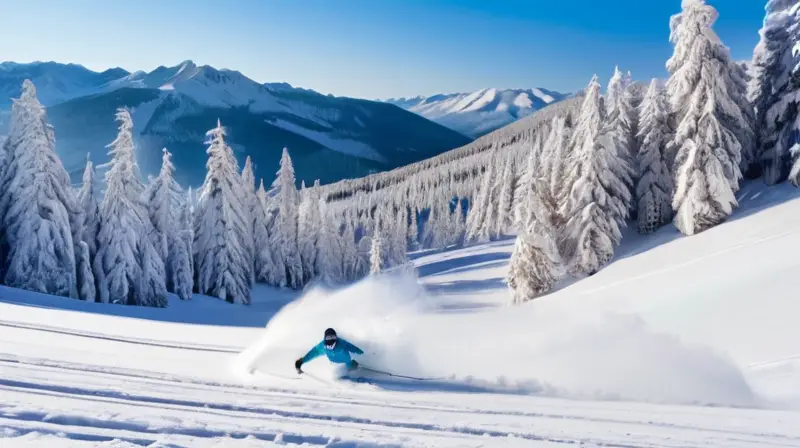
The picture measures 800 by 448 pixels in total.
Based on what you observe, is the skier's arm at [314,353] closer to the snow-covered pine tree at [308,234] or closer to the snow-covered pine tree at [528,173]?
the snow-covered pine tree at [528,173]

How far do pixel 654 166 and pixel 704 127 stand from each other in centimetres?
355

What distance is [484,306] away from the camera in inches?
1389

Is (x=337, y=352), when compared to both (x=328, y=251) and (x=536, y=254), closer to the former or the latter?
(x=536, y=254)

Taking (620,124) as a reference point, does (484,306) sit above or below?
below

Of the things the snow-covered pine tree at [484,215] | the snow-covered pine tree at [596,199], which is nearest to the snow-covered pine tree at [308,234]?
the snow-covered pine tree at [596,199]

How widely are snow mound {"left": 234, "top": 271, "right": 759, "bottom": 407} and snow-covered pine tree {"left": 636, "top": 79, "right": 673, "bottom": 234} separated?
17688 mm

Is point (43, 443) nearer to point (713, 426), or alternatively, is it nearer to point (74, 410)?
point (74, 410)

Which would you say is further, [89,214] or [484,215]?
[484,215]

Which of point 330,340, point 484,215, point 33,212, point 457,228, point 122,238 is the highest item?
point 484,215

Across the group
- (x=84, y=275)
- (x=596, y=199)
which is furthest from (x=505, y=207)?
(x=84, y=275)

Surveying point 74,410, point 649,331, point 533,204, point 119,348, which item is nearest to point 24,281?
point 119,348

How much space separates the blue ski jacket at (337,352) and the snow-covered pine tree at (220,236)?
A: 29.4 meters

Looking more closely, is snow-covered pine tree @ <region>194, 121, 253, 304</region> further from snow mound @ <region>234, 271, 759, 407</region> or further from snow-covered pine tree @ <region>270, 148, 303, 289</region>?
snow mound @ <region>234, 271, 759, 407</region>

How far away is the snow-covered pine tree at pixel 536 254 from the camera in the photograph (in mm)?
26281
